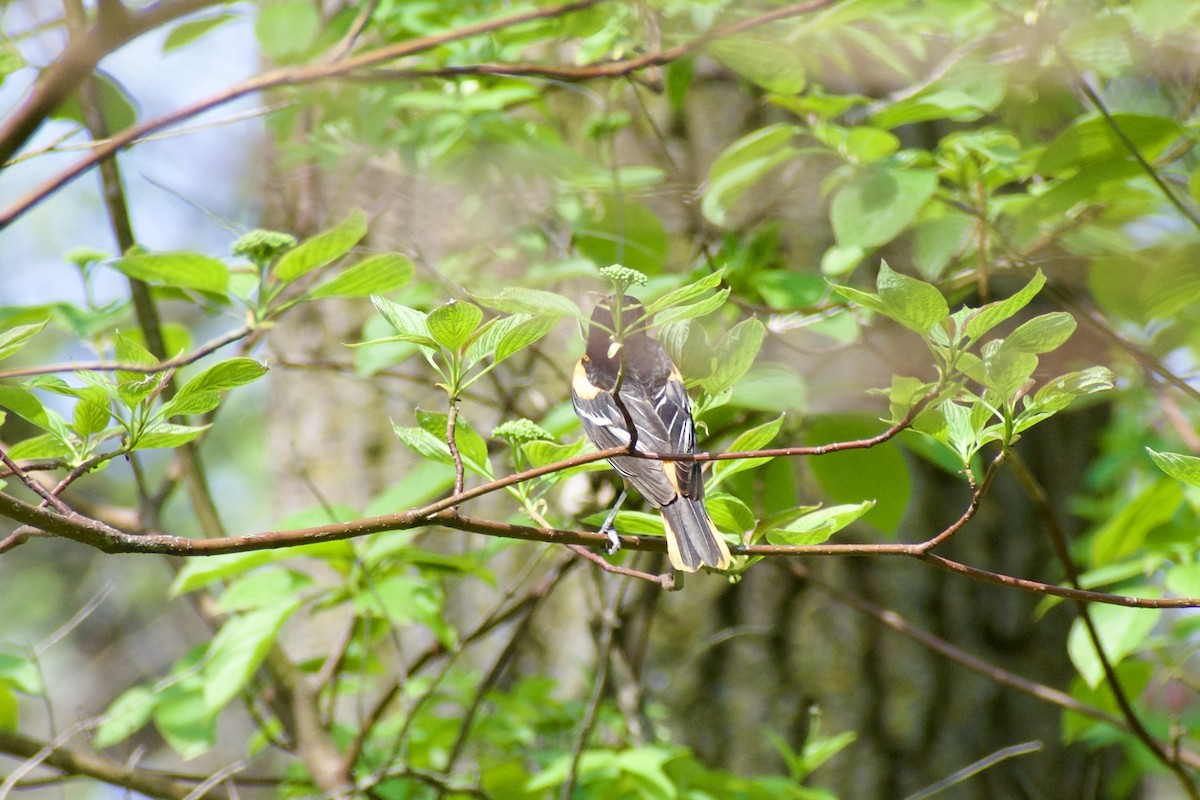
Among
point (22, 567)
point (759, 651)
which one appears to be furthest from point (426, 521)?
point (22, 567)

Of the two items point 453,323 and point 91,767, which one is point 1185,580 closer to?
point 453,323

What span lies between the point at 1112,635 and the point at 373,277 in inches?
55.5

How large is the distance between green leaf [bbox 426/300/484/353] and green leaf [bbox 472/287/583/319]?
1.1 inches

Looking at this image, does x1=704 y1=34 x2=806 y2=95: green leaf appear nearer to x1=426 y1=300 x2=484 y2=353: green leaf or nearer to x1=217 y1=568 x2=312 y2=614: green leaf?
x1=426 y1=300 x2=484 y2=353: green leaf

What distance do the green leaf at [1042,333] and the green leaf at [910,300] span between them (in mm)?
69

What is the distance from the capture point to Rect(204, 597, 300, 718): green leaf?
172 centimetres

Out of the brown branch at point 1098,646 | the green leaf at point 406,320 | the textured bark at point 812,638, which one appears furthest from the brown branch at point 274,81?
the textured bark at point 812,638

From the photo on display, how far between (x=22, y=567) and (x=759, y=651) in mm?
6672

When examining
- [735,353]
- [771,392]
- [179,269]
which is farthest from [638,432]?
[179,269]

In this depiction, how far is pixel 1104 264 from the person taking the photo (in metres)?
1.91

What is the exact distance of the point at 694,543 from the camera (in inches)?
46.4

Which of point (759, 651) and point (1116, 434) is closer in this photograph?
point (759, 651)

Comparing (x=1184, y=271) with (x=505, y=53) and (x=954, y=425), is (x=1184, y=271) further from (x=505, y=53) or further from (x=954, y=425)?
(x=505, y=53)

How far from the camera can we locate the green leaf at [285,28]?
6.98ft
